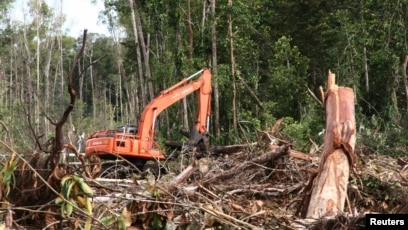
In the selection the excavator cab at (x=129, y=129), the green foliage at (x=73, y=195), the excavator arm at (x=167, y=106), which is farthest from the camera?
the excavator cab at (x=129, y=129)

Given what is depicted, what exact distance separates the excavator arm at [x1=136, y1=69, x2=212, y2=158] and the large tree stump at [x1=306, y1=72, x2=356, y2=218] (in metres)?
6.99

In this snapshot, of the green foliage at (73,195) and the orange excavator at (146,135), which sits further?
the orange excavator at (146,135)

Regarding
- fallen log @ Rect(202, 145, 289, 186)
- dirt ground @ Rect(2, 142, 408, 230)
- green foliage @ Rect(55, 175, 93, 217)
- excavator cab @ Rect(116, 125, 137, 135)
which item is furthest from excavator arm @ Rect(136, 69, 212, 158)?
green foliage @ Rect(55, 175, 93, 217)

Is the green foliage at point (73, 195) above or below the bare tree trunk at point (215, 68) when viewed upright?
below

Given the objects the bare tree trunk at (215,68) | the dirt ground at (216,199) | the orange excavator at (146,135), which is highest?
the bare tree trunk at (215,68)

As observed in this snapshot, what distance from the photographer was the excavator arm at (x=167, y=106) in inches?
534

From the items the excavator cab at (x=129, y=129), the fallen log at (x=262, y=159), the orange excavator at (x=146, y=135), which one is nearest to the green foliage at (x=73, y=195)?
the fallen log at (x=262, y=159)

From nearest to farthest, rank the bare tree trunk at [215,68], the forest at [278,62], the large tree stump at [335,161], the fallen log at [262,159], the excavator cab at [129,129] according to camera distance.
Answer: the large tree stump at [335,161] < the fallen log at [262,159] < the excavator cab at [129,129] < the forest at [278,62] < the bare tree trunk at [215,68]

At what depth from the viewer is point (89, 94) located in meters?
63.9

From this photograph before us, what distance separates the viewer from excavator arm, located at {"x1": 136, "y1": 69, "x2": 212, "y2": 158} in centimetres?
1356

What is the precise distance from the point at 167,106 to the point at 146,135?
927 mm

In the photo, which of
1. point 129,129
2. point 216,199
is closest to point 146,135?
point 129,129

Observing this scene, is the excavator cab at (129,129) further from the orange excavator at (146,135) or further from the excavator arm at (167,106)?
the excavator arm at (167,106)

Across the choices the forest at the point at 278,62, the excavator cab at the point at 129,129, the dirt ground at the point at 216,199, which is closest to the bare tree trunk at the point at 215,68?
the forest at the point at 278,62
